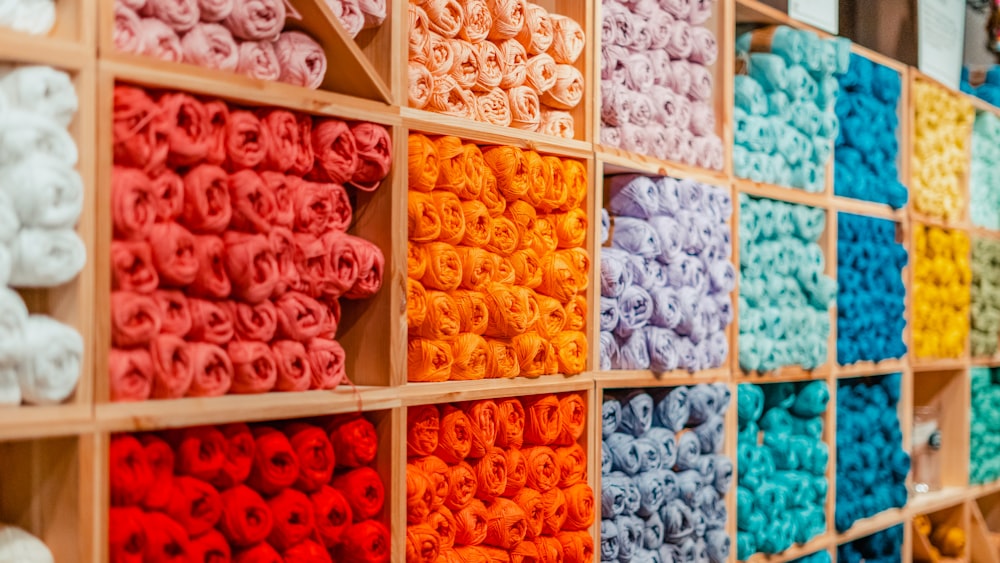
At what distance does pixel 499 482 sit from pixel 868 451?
1613 mm

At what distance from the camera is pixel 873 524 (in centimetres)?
315

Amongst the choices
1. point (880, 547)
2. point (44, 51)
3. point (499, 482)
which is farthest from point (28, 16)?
point (880, 547)

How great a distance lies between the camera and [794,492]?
276cm

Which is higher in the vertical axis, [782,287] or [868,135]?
[868,135]

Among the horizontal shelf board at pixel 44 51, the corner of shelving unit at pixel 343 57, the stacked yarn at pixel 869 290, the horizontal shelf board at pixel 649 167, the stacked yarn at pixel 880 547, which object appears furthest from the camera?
the stacked yarn at pixel 880 547

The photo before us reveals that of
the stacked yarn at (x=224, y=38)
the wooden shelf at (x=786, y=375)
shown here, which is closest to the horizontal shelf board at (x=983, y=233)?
the wooden shelf at (x=786, y=375)

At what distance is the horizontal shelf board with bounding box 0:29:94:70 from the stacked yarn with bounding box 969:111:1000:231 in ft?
10.8

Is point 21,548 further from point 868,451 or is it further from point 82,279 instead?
point 868,451

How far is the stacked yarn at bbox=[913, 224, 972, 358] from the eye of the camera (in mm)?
3406

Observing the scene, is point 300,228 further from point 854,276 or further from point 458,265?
point 854,276

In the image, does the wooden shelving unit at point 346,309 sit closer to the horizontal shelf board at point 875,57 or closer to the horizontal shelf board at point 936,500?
the horizontal shelf board at point 875,57

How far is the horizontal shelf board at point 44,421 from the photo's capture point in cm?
125

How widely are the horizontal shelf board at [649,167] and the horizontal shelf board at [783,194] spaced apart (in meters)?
0.08

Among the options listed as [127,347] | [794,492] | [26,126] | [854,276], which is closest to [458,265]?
[127,347]
